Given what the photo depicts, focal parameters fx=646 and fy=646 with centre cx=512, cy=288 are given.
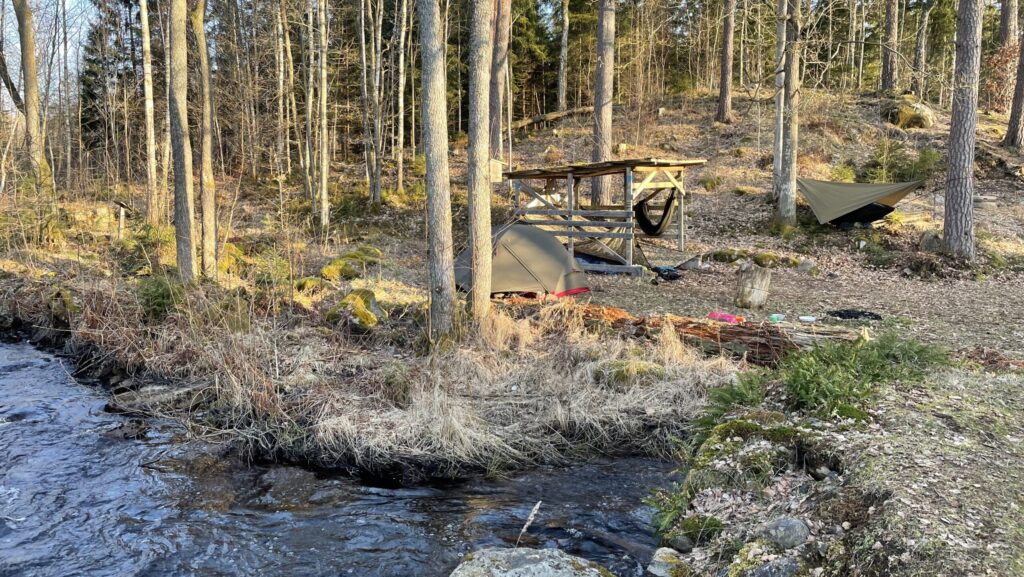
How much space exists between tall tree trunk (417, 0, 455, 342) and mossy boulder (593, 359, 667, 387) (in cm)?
183

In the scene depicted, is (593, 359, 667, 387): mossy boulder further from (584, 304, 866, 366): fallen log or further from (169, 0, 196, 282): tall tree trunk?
(169, 0, 196, 282): tall tree trunk

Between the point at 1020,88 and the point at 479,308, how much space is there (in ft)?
57.2

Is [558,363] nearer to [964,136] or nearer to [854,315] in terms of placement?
[854,315]

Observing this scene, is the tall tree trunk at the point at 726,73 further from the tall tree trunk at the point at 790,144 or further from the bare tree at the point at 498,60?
the bare tree at the point at 498,60

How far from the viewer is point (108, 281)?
8.95m

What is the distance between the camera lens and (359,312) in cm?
812

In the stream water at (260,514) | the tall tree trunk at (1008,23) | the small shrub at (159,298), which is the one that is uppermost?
the tall tree trunk at (1008,23)

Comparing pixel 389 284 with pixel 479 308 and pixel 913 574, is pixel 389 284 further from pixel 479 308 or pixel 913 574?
pixel 913 574

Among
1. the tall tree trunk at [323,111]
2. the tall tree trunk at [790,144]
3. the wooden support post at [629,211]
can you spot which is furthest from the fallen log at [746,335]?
the tall tree trunk at [323,111]

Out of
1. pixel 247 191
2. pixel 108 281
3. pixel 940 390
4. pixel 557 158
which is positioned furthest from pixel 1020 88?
pixel 247 191

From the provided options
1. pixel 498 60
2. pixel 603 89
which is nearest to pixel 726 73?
pixel 498 60

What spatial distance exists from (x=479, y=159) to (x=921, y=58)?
21.6 meters

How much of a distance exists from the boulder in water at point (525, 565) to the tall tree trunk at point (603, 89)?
38.4 ft

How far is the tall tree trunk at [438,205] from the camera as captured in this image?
7027mm
